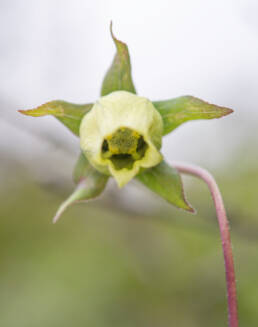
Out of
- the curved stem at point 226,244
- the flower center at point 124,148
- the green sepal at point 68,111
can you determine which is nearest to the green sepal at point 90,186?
the flower center at point 124,148

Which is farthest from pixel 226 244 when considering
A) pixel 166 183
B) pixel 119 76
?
pixel 119 76

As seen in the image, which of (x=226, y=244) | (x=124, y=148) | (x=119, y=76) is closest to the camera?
(x=226, y=244)

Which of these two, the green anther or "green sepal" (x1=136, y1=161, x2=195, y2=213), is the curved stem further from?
the green anther

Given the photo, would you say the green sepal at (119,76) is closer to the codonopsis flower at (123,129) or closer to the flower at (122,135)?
the codonopsis flower at (123,129)

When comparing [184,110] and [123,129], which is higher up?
[184,110]

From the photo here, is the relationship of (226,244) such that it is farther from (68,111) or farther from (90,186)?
(68,111)

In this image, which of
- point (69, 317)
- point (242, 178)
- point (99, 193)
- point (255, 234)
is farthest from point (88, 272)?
point (99, 193)

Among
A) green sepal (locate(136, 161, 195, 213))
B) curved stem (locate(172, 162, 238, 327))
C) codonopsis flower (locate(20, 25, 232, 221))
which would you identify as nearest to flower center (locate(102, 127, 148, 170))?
codonopsis flower (locate(20, 25, 232, 221))

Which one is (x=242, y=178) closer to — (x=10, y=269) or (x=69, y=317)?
(x=69, y=317)
